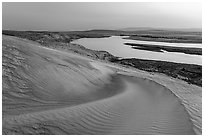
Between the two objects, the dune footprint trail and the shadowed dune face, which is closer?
the dune footprint trail

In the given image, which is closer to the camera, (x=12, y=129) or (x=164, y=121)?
(x=12, y=129)

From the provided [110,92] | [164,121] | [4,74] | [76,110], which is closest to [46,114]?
[76,110]

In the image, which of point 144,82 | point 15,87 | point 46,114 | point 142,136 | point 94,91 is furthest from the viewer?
point 144,82

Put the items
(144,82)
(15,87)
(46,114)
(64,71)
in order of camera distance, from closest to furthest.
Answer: (46,114) < (15,87) < (64,71) < (144,82)

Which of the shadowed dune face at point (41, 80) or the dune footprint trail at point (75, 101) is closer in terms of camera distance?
the dune footprint trail at point (75, 101)

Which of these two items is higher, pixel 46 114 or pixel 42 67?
pixel 42 67

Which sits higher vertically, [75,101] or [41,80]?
[41,80]

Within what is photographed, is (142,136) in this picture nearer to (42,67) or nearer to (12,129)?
(12,129)

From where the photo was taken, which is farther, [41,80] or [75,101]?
[41,80]
